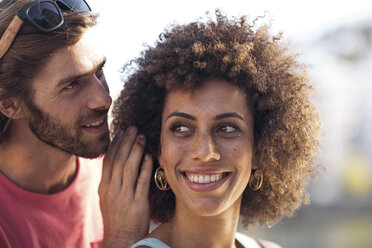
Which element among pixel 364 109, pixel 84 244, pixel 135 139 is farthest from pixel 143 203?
pixel 364 109

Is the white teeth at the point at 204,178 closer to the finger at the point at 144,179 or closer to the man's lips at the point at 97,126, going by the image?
the finger at the point at 144,179

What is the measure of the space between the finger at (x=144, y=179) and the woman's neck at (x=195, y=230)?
0.80 feet

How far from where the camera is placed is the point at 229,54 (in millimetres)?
2795

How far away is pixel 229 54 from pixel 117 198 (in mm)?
1215

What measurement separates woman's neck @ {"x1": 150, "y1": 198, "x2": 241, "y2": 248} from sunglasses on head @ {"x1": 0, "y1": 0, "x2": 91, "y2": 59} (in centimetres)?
149

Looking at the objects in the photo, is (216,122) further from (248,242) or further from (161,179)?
(248,242)

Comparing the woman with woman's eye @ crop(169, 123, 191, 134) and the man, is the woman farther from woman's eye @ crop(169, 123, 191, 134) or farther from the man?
the man

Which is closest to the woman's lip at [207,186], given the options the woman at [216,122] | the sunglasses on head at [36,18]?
the woman at [216,122]

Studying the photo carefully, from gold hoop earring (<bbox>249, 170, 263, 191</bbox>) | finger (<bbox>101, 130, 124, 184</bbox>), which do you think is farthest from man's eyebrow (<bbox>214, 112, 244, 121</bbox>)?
finger (<bbox>101, 130, 124, 184</bbox>)

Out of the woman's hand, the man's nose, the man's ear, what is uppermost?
the man's nose

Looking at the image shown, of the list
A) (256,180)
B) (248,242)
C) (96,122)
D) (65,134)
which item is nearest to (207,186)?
(256,180)

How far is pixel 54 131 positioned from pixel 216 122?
48.4 inches

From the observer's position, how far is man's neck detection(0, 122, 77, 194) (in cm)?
347

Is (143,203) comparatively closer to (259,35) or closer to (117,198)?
(117,198)
